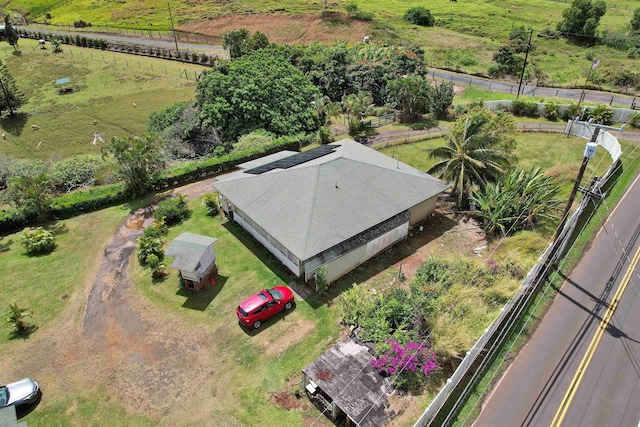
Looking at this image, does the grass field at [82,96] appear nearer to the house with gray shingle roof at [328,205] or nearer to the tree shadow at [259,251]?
the tree shadow at [259,251]

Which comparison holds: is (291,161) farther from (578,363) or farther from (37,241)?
(578,363)

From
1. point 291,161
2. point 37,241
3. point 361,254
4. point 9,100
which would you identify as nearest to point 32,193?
point 37,241

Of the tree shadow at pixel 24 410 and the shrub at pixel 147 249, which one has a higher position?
the shrub at pixel 147 249

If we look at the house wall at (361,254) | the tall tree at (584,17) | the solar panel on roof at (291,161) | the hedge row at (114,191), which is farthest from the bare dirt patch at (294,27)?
the house wall at (361,254)

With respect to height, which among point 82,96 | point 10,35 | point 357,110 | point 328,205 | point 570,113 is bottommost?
point 82,96

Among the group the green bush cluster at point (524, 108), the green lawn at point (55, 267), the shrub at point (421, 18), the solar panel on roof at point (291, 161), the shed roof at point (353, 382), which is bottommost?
the green lawn at point (55, 267)

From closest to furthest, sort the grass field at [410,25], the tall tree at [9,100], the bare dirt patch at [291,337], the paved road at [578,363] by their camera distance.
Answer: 1. the paved road at [578,363]
2. the bare dirt patch at [291,337]
3. the tall tree at [9,100]
4. the grass field at [410,25]

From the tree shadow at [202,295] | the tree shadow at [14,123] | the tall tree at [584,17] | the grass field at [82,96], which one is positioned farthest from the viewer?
the tall tree at [584,17]
